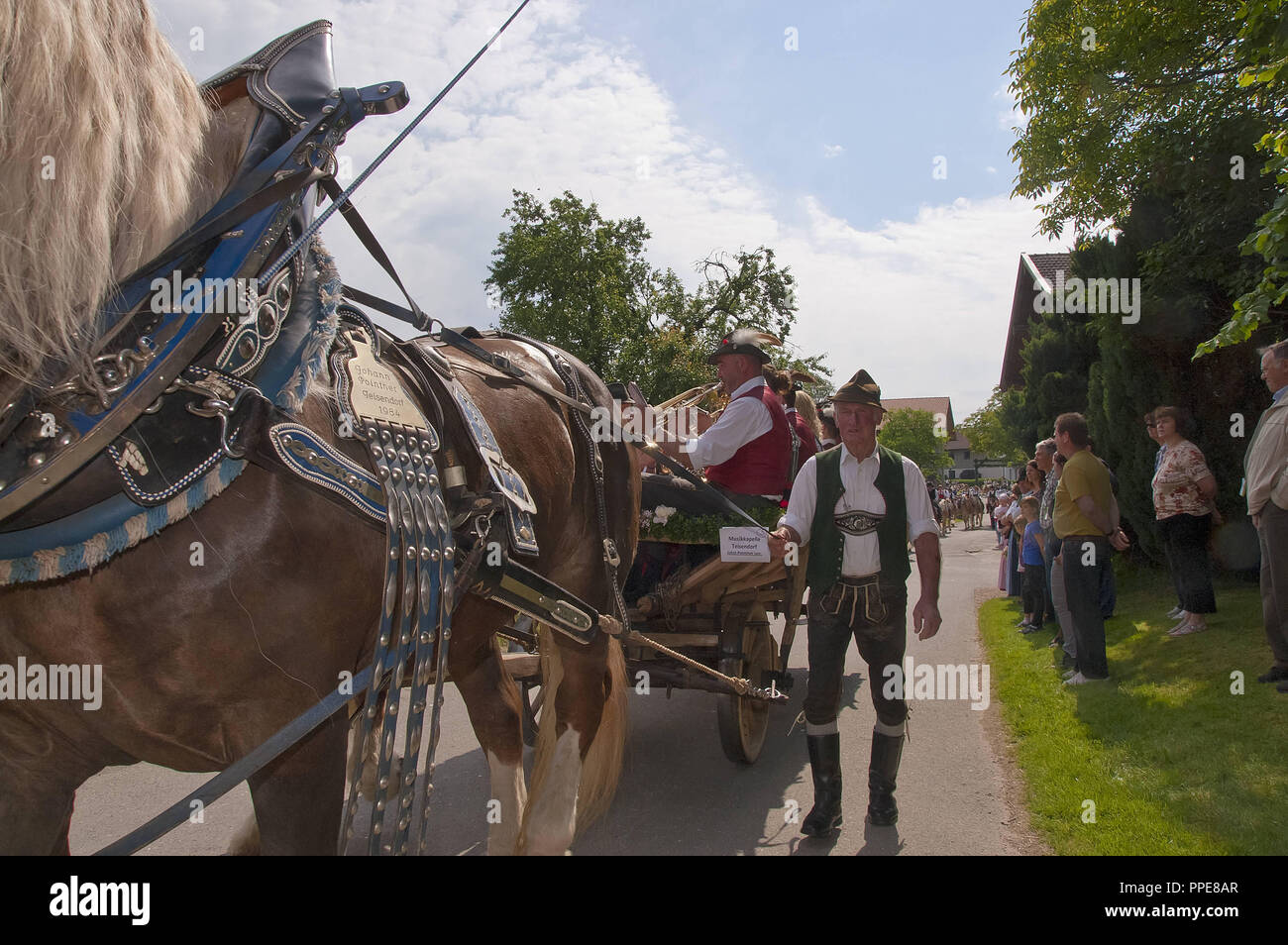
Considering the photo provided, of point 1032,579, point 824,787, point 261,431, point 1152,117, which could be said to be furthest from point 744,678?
point 1152,117

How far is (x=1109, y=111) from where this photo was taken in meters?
8.49

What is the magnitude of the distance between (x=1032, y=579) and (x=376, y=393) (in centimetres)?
870

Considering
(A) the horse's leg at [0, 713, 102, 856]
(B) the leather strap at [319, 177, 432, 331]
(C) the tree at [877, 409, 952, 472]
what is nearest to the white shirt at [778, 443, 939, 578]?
(B) the leather strap at [319, 177, 432, 331]

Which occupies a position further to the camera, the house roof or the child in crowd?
the house roof

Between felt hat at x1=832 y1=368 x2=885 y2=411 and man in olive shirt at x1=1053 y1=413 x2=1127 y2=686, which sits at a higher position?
felt hat at x1=832 y1=368 x2=885 y2=411

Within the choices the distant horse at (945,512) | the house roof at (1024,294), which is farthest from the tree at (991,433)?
the distant horse at (945,512)

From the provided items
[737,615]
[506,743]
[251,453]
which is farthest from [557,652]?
[251,453]

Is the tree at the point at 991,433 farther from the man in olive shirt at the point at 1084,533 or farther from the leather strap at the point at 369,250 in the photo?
the leather strap at the point at 369,250

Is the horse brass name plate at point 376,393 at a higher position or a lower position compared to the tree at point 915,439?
lower

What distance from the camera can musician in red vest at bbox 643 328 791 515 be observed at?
460 cm

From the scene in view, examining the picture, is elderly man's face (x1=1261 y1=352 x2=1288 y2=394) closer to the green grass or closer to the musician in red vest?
the green grass

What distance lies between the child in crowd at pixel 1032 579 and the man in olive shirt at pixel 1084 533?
2.65 metres

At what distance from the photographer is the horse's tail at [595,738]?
3.48 metres
